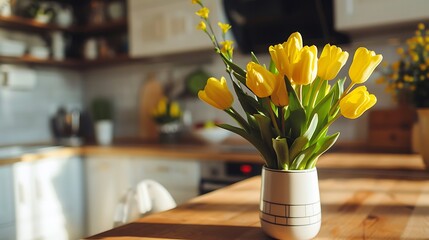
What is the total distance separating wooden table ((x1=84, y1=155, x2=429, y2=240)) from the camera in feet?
2.21

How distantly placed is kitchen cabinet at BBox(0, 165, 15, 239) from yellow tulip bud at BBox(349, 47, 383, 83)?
6.22 ft

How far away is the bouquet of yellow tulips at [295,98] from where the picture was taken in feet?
1.86

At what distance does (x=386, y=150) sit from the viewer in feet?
6.12

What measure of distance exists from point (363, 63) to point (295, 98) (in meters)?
0.12

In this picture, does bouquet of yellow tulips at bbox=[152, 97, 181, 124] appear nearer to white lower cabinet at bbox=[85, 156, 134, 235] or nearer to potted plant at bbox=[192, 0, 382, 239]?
white lower cabinet at bbox=[85, 156, 134, 235]

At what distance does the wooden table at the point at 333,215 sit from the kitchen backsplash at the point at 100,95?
122 centimetres

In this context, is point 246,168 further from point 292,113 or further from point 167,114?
point 292,113

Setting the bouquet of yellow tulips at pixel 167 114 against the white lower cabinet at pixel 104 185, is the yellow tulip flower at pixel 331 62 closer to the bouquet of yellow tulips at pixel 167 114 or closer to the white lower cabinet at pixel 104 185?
the white lower cabinet at pixel 104 185

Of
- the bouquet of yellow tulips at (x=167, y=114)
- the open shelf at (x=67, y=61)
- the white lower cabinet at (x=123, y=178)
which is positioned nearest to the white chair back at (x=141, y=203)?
the white lower cabinet at (x=123, y=178)

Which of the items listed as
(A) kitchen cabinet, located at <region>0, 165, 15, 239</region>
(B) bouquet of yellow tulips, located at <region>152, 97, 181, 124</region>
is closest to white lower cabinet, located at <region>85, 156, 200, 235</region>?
(B) bouquet of yellow tulips, located at <region>152, 97, 181, 124</region>

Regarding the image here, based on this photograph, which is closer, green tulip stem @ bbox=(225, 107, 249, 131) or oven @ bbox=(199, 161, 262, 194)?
green tulip stem @ bbox=(225, 107, 249, 131)

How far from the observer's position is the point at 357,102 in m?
0.58

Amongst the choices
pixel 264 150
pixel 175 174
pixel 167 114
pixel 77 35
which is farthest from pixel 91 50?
pixel 264 150

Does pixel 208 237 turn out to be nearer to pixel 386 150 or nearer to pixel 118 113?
pixel 386 150
